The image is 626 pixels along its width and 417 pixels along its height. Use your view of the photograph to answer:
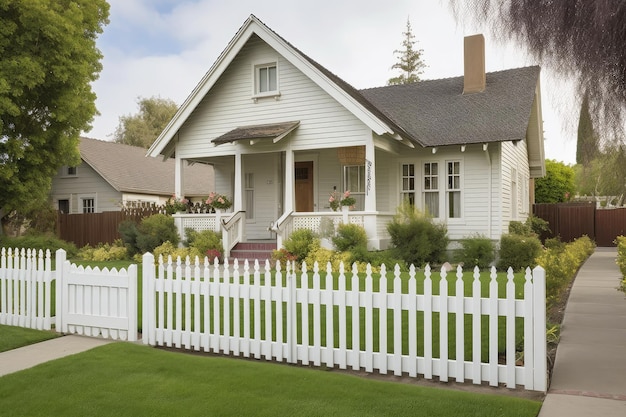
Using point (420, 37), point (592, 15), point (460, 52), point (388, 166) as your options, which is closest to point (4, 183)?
point (388, 166)

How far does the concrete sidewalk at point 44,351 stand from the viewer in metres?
5.79

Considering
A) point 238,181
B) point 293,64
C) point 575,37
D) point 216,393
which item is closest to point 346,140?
point 293,64

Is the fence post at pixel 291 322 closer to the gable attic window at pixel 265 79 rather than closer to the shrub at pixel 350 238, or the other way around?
the shrub at pixel 350 238

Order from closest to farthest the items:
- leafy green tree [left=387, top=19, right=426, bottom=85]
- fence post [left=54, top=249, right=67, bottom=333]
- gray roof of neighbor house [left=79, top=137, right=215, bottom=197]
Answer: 1. fence post [left=54, top=249, right=67, bottom=333]
2. gray roof of neighbor house [left=79, top=137, right=215, bottom=197]
3. leafy green tree [left=387, top=19, right=426, bottom=85]

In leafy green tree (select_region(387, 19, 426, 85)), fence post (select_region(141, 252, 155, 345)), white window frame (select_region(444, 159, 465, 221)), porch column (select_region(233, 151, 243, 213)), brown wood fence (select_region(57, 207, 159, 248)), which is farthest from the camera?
leafy green tree (select_region(387, 19, 426, 85))

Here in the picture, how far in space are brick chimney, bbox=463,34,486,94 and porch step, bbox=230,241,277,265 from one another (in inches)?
335

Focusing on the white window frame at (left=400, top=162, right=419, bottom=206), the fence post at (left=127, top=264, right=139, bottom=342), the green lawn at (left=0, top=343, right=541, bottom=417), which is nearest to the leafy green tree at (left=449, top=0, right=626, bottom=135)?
the green lawn at (left=0, top=343, right=541, bottom=417)

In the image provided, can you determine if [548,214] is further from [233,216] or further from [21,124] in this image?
[21,124]

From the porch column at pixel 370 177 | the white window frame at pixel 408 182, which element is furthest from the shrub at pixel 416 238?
the white window frame at pixel 408 182

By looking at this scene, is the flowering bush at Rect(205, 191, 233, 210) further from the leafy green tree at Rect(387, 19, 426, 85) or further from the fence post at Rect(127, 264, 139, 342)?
the leafy green tree at Rect(387, 19, 426, 85)

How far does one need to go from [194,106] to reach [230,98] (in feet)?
3.83

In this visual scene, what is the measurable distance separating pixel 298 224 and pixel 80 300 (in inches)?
347

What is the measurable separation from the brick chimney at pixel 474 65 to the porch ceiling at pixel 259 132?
21.2 feet

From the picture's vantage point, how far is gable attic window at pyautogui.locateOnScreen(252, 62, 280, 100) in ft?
54.9
